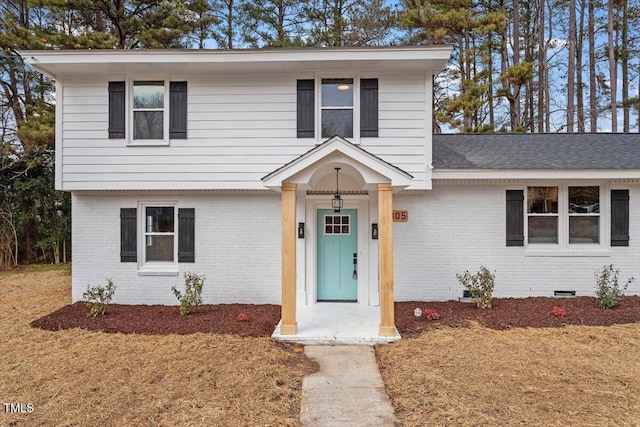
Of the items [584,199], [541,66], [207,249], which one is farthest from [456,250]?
[541,66]

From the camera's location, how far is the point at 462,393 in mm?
4164

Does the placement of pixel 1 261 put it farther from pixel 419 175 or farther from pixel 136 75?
pixel 419 175

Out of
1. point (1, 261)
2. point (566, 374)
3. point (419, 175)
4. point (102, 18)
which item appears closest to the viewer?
point (566, 374)

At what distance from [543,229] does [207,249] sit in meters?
7.28

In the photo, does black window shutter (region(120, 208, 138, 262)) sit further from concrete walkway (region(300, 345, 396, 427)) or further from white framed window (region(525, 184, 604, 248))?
white framed window (region(525, 184, 604, 248))

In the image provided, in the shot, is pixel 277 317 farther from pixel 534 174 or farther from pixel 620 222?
pixel 620 222

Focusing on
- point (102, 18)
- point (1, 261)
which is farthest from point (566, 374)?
point (102, 18)

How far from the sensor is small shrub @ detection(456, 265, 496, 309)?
24.0ft

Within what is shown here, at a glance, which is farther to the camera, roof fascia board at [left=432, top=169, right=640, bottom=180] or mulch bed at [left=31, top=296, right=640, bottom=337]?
roof fascia board at [left=432, top=169, right=640, bottom=180]

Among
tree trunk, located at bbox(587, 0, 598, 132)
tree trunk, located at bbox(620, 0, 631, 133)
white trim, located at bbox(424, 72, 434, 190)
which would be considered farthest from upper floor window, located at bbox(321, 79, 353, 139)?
tree trunk, located at bbox(620, 0, 631, 133)

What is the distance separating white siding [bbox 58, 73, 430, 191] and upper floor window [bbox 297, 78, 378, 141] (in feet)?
0.51

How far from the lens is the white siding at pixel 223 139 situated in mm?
7641

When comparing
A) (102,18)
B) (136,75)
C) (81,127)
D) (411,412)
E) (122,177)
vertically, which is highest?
(102,18)

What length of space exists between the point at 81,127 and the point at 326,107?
5107 mm
